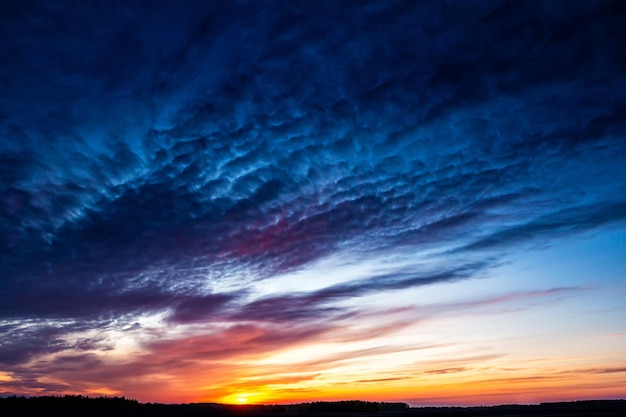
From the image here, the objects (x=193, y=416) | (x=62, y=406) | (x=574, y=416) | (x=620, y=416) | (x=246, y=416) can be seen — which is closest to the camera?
(x=620, y=416)

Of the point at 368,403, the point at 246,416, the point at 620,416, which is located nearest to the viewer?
the point at 620,416

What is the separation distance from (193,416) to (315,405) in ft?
120

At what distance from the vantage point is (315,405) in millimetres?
70562

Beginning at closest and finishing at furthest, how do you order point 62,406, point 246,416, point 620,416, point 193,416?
point 620,416 < point 193,416 < point 246,416 < point 62,406

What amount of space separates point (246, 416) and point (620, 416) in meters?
29.1

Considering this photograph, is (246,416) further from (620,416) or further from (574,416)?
(620,416)

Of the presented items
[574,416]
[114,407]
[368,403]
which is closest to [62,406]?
[114,407]

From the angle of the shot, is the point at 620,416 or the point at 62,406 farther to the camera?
the point at 62,406

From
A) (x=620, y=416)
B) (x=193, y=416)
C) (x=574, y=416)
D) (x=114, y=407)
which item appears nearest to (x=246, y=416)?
(x=193, y=416)

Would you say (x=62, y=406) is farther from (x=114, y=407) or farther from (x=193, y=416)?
(x=193, y=416)

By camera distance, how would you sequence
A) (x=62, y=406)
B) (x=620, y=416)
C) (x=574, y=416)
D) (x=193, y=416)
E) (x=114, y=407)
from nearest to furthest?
(x=620, y=416), (x=574, y=416), (x=193, y=416), (x=62, y=406), (x=114, y=407)

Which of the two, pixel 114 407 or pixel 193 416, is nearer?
pixel 193 416

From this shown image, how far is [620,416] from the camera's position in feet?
78.7

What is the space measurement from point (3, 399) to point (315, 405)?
40999 mm
